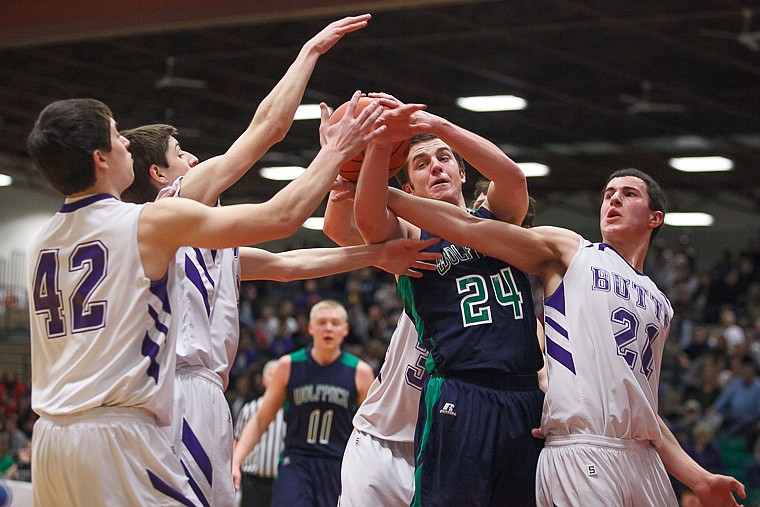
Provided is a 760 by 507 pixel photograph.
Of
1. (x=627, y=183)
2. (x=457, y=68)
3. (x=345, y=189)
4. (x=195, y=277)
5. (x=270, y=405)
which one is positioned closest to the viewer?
(x=195, y=277)

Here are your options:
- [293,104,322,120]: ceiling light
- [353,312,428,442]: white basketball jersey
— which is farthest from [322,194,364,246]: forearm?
[293,104,322,120]: ceiling light

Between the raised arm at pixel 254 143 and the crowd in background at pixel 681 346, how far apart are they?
8.42m

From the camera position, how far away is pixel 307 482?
817 centimetres

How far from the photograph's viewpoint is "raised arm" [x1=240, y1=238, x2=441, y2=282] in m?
4.98

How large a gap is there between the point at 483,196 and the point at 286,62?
1331cm

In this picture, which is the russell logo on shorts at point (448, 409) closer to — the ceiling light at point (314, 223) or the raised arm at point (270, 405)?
the raised arm at point (270, 405)

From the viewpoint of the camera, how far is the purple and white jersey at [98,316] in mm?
3744

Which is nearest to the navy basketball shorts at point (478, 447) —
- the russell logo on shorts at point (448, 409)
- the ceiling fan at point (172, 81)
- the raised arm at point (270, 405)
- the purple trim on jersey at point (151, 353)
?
the russell logo on shorts at point (448, 409)

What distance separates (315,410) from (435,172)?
3.65 m

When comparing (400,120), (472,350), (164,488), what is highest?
(400,120)

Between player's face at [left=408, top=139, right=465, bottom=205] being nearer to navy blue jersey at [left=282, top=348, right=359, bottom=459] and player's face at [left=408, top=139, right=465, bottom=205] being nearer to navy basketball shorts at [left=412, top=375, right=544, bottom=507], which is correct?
navy basketball shorts at [left=412, top=375, right=544, bottom=507]

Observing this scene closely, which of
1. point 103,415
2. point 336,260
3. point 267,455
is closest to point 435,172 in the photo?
point 336,260

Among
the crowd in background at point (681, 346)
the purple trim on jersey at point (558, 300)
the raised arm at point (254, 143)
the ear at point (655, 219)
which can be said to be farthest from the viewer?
the crowd in background at point (681, 346)

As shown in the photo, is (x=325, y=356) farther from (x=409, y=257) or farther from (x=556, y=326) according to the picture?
(x=556, y=326)
